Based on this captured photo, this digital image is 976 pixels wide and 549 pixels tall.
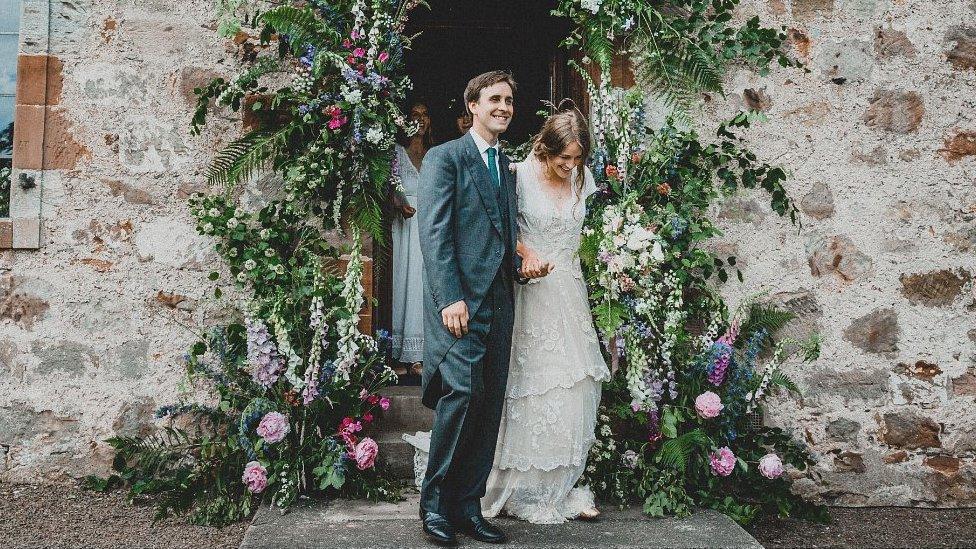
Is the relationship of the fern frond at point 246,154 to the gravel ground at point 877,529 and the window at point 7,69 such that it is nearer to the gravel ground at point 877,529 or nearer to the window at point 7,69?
the window at point 7,69

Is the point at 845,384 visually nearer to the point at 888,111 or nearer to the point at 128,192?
the point at 888,111

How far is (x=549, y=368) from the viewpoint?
3264 millimetres

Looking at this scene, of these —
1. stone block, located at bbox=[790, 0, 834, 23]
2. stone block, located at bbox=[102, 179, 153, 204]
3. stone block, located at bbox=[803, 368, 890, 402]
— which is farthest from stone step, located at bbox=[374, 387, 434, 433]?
stone block, located at bbox=[790, 0, 834, 23]

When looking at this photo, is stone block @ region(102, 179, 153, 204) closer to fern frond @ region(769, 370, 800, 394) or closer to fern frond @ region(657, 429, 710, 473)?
fern frond @ region(657, 429, 710, 473)

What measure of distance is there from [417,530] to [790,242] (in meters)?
2.58

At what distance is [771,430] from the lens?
3898 mm

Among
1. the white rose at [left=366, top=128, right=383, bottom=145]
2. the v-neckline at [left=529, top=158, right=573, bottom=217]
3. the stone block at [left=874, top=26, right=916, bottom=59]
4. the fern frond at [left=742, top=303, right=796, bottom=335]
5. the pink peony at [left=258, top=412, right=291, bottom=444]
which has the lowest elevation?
the pink peony at [left=258, top=412, right=291, bottom=444]

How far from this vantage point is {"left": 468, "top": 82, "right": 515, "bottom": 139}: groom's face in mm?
3012

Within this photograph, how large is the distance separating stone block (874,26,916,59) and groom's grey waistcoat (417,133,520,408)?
2646 mm

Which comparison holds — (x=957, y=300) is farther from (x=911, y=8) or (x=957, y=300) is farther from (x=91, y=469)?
(x=91, y=469)

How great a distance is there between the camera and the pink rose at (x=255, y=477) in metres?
3.45

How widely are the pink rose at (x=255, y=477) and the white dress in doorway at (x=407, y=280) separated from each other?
149cm

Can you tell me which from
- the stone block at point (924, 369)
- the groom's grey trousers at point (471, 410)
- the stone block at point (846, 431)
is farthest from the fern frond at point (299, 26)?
the stone block at point (924, 369)

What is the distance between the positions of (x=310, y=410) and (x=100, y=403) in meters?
1.23
